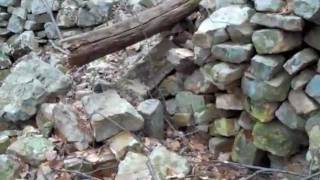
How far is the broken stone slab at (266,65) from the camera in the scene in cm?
319

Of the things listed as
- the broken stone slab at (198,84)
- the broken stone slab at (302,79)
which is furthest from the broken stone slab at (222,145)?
the broken stone slab at (302,79)

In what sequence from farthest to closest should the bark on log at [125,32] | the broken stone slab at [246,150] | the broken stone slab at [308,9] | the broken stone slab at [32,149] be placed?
the bark on log at [125,32], the broken stone slab at [32,149], the broken stone slab at [246,150], the broken stone slab at [308,9]

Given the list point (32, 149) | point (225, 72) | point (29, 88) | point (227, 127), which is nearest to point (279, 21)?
point (225, 72)

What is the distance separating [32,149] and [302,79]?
179cm

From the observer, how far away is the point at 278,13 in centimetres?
319

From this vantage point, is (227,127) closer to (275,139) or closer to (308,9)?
(275,139)

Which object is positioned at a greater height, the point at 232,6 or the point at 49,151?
the point at 232,6

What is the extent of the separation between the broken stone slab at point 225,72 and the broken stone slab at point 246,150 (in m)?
0.36

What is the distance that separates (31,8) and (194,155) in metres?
3.15

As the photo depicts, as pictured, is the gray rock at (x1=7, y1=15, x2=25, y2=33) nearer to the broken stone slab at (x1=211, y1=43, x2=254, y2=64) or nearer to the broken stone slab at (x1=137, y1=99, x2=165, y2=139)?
the broken stone slab at (x1=137, y1=99, x2=165, y2=139)

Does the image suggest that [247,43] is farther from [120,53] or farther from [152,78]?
[120,53]

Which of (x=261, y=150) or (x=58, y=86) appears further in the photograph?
(x=58, y=86)

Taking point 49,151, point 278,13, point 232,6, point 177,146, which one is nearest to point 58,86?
point 49,151

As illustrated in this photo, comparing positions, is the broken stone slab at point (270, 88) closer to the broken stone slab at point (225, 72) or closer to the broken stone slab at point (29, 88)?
the broken stone slab at point (225, 72)
